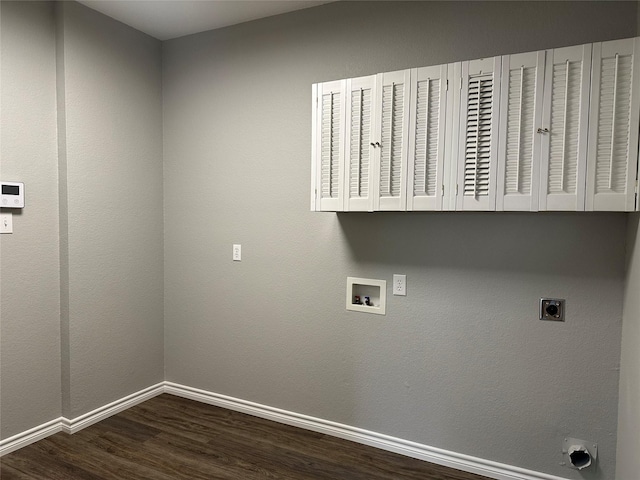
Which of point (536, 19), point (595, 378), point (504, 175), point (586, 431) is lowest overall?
point (586, 431)

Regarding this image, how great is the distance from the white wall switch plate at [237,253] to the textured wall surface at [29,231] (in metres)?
1.09

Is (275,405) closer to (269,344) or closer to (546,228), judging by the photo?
(269,344)

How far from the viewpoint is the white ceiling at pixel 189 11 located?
8.84ft

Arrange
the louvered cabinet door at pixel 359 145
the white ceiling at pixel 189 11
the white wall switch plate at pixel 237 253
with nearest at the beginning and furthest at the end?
the louvered cabinet door at pixel 359 145 → the white ceiling at pixel 189 11 → the white wall switch plate at pixel 237 253

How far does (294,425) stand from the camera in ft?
9.56

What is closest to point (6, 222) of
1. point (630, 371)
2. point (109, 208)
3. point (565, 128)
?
point (109, 208)

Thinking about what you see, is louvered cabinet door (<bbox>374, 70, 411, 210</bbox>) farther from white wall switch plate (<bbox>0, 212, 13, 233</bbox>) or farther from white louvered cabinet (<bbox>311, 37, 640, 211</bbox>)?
white wall switch plate (<bbox>0, 212, 13, 233</bbox>)

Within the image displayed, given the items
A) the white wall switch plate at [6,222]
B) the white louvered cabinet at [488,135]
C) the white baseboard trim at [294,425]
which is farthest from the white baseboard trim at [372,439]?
the white wall switch plate at [6,222]

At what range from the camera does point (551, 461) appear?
2.25 m

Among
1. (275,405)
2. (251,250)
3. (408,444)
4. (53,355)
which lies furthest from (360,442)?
(53,355)

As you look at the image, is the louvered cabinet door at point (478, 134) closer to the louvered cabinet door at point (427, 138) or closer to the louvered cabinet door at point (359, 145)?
the louvered cabinet door at point (427, 138)

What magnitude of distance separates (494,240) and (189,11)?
2.34 m

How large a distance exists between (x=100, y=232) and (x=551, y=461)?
2966mm

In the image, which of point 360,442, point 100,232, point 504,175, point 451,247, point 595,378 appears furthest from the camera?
point 100,232
